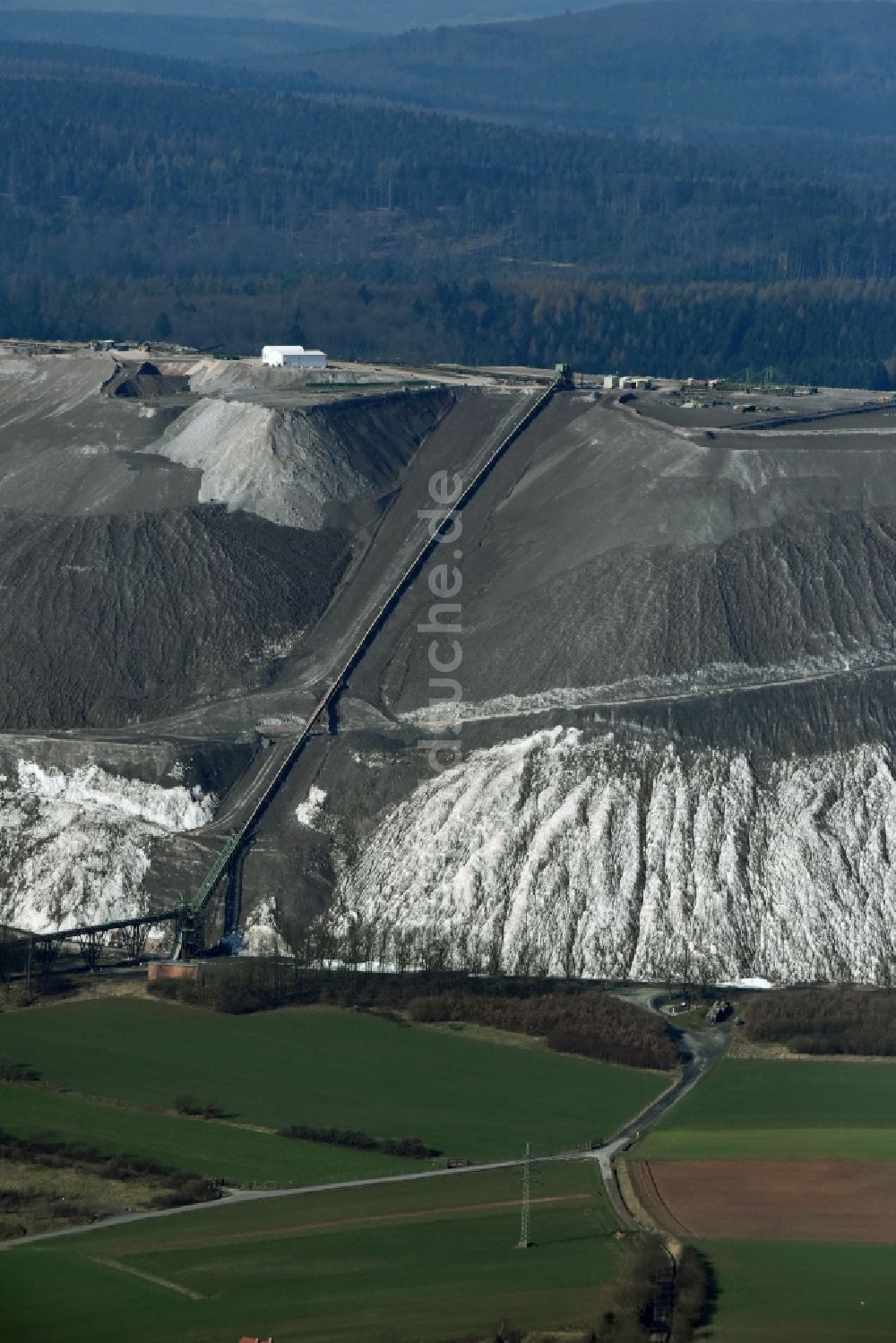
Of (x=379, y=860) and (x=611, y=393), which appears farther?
(x=611, y=393)

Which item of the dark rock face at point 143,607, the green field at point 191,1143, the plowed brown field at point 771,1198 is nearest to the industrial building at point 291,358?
the dark rock face at point 143,607

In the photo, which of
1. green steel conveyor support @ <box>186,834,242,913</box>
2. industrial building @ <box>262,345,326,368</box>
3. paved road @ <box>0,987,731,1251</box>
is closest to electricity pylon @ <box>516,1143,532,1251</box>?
paved road @ <box>0,987,731,1251</box>

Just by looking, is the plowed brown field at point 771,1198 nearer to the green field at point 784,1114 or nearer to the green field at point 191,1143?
the green field at point 784,1114

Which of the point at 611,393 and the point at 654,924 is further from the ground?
the point at 611,393

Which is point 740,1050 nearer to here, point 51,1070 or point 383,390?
point 51,1070

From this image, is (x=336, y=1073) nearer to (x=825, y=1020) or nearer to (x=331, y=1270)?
(x=825, y=1020)

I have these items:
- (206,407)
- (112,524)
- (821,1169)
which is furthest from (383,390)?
(821,1169)

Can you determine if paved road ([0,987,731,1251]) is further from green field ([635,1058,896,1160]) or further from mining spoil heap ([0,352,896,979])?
mining spoil heap ([0,352,896,979])
